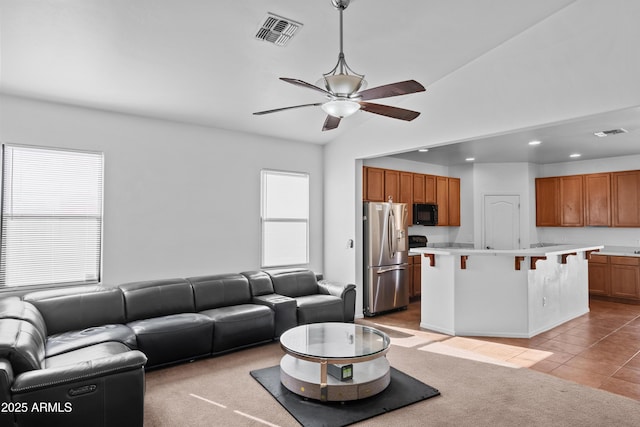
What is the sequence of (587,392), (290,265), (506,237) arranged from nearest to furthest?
(587,392) → (290,265) → (506,237)

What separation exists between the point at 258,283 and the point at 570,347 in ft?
12.4

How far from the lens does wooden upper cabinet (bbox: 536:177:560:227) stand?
7.51 m

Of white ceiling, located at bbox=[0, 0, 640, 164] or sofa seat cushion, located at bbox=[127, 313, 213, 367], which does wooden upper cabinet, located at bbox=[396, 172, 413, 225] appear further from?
sofa seat cushion, located at bbox=[127, 313, 213, 367]

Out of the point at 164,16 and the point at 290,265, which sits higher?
the point at 164,16

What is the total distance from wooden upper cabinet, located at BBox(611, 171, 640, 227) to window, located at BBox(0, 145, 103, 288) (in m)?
8.23

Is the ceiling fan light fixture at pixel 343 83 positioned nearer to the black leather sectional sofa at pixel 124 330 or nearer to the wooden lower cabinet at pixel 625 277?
the black leather sectional sofa at pixel 124 330

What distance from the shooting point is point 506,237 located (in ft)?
24.8

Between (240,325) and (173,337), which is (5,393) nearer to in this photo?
(173,337)

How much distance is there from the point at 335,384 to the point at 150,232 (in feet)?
9.62

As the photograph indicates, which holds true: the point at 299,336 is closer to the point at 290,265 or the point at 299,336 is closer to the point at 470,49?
the point at 290,265

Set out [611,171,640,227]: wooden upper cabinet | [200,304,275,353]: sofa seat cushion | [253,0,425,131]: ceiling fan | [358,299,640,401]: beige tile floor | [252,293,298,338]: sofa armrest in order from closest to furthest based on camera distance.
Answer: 1. [253,0,425,131]: ceiling fan
2. [358,299,640,401]: beige tile floor
3. [200,304,275,353]: sofa seat cushion
4. [252,293,298,338]: sofa armrest
5. [611,171,640,227]: wooden upper cabinet

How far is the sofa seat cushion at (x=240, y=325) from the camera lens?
4011 millimetres

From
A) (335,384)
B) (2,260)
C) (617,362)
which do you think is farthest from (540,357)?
(2,260)

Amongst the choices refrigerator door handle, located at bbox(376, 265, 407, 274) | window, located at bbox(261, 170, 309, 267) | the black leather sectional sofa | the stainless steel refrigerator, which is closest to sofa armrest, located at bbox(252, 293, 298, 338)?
the black leather sectional sofa
